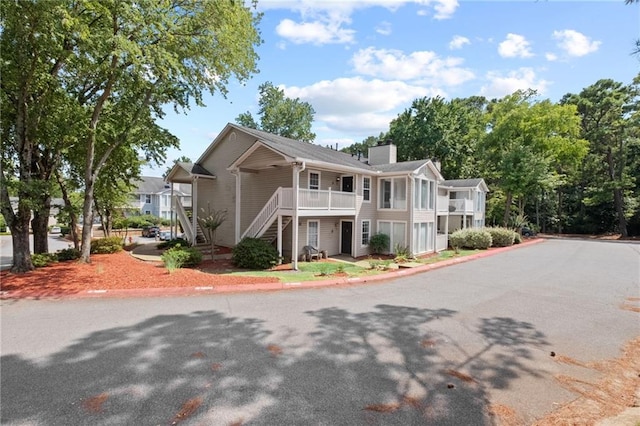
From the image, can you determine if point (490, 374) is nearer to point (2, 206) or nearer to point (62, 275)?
point (62, 275)

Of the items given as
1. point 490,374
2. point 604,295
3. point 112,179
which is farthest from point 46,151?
point 604,295

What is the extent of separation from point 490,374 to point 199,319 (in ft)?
17.9

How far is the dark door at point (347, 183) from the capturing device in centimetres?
1886

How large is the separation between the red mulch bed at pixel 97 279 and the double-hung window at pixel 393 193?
11.1 meters

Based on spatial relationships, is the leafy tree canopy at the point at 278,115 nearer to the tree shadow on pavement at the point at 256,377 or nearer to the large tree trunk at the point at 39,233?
the large tree trunk at the point at 39,233

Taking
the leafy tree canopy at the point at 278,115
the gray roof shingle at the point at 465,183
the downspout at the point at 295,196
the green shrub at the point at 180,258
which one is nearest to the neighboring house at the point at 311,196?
the downspout at the point at 295,196

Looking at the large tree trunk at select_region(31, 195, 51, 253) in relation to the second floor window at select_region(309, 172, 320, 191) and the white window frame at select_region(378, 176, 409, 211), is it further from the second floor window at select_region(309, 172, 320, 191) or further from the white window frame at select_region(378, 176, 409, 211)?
the white window frame at select_region(378, 176, 409, 211)

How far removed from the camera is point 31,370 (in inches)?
181

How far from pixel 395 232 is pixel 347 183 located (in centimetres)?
420

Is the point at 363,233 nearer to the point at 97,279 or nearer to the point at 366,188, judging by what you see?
the point at 366,188

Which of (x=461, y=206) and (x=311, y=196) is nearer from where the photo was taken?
(x=311, y=196)

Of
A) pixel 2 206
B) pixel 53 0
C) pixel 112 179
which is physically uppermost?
pixel 53 0

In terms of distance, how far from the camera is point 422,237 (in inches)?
810

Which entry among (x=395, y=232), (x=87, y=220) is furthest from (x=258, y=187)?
(x=395, y=232)
